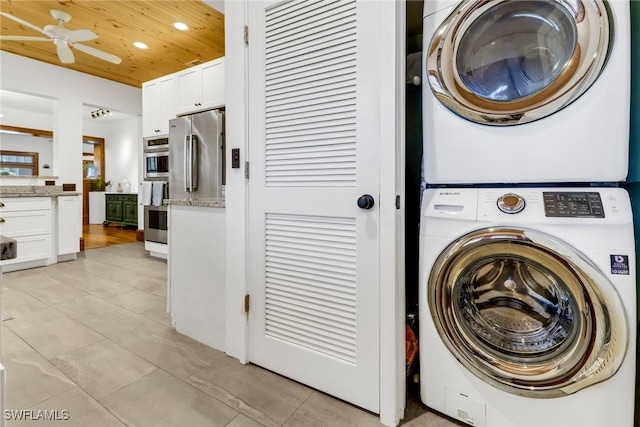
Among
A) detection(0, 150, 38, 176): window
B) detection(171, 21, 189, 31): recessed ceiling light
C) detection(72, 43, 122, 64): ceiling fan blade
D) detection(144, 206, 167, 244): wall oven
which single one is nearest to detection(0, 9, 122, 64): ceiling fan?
detection(72, 43, 122, 64): ceiling fan blade

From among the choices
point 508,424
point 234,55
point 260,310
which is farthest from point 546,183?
point 234,55

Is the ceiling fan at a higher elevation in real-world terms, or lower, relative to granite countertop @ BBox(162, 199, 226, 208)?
higher

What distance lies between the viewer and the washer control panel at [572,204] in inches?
42.3

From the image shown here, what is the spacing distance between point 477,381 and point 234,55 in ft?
6.27

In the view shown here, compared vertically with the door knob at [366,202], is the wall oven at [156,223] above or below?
below

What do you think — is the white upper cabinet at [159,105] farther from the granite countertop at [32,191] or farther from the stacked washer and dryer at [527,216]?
the stacked washer and dryer at [527,216]

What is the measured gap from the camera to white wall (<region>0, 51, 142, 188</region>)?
420 cm

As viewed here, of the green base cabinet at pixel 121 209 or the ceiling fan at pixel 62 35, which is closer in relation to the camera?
the ceiling fan at pixel 62 35

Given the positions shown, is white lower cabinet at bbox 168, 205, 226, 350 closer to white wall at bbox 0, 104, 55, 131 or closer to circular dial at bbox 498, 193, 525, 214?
circular dial at bbox 498, 193, 525, 214

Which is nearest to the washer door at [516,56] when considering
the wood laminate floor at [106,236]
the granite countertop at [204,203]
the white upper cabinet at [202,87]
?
the granite countertop at [204,203]

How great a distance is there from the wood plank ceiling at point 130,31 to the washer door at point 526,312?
10.9 ft

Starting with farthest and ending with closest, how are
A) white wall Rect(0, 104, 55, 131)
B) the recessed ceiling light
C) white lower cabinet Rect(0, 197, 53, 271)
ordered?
white wall Rect(0, 104, 55, 131), white lower cabinet Rect(0, 197, 53, 271), the recessed ceiling light

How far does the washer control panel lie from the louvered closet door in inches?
24.0

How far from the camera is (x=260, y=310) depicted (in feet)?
5.52
